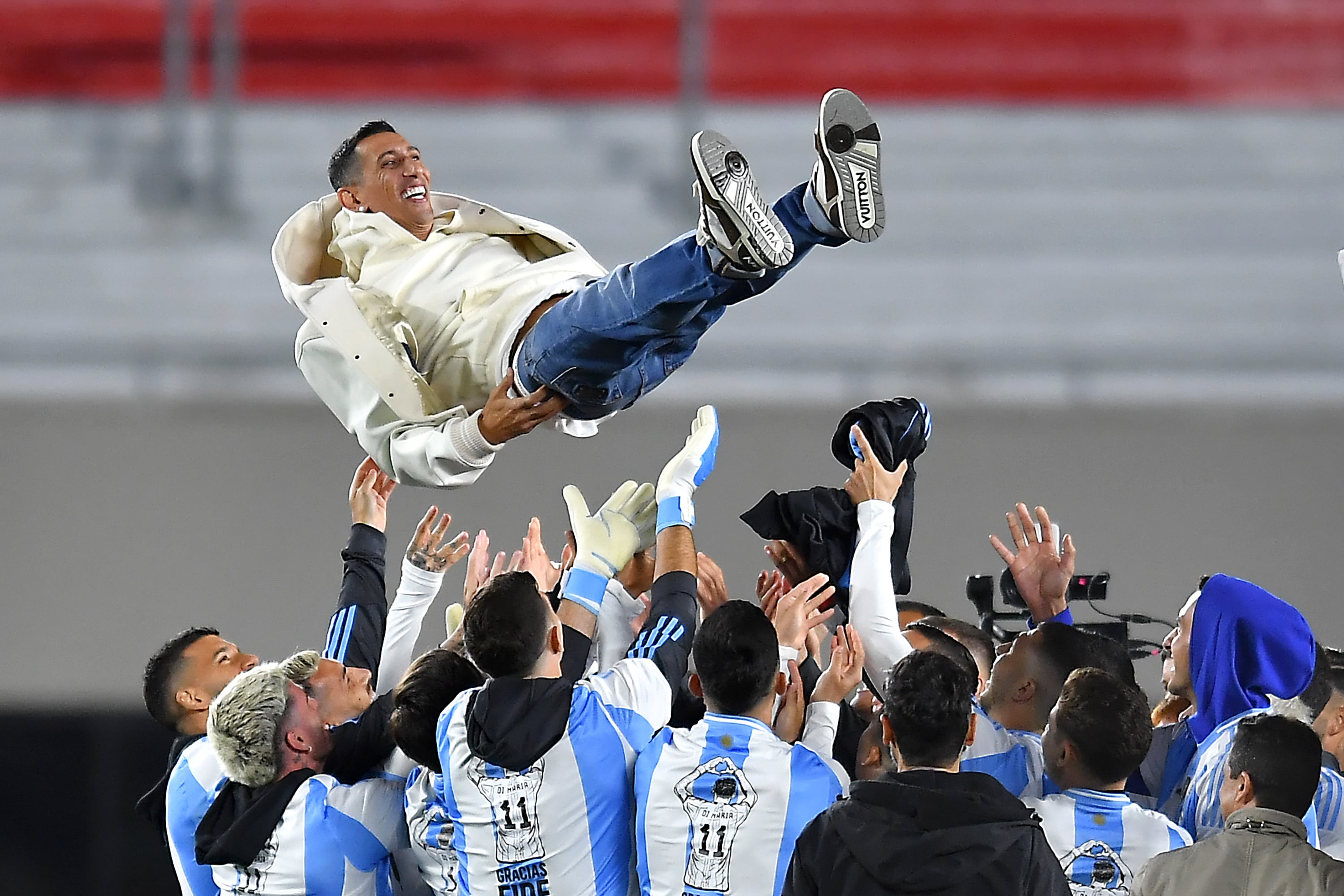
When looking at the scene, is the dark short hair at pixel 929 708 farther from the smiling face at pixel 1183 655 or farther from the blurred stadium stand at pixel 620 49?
the blurred stadium stand at pixel 620 49

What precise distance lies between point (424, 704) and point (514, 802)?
0.77ft

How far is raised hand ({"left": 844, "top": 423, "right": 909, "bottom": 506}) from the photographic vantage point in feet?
9.00

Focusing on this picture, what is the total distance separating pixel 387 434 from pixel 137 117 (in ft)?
13.7

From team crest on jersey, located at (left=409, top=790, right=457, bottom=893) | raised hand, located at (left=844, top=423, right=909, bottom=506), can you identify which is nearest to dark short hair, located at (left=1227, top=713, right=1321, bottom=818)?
raised hand, located at (left=844, top=423, right=909, bottom=506)

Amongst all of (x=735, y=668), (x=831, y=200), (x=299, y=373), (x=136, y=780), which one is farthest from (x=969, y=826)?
(x=299, y=373)

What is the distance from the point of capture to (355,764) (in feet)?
A: 9.12

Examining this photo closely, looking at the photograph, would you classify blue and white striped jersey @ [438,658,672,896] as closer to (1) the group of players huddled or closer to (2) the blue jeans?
(1) the group of players huddled

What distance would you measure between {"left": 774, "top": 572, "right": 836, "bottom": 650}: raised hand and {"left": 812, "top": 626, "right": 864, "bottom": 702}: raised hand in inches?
2.2

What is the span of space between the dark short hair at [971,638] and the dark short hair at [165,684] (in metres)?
1.45

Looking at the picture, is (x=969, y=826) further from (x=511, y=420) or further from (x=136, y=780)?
(x=136, y=780)

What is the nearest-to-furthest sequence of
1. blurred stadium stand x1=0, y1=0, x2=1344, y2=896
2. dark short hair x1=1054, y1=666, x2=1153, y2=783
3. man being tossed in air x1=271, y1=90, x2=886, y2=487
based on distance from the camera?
dark short hair x1=1054, y1=666, x2=1153, y2=783 < man being tossed in air x1=271, y1=90, x2=886, y2=487 < blurred stadium stand x1=0, y1=0, x2=1344, y2=896

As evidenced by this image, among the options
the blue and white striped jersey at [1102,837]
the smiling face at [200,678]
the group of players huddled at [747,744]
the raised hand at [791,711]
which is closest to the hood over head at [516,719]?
the group of players huddled at [747,744]

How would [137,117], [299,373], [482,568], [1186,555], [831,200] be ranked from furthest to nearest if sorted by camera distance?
[137,117]
[299,373]
[1186,555]
[482,568]
[831,200]

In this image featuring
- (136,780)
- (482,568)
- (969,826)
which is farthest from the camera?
(136,780)
